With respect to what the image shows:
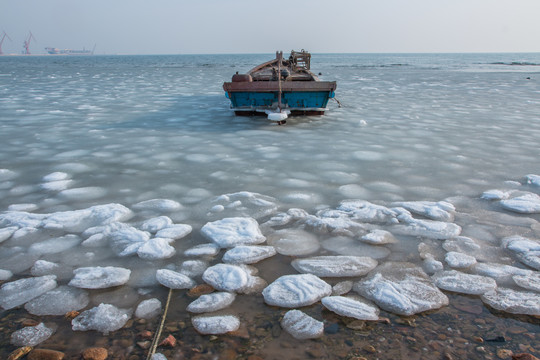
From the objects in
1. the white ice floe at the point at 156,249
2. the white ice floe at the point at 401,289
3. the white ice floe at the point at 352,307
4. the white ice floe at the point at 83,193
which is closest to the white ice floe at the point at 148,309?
the white ice floe at the point at 156,249

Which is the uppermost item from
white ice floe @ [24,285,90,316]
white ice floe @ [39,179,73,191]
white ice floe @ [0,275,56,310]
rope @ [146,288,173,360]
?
white ice floe @ [39,179,73,191]

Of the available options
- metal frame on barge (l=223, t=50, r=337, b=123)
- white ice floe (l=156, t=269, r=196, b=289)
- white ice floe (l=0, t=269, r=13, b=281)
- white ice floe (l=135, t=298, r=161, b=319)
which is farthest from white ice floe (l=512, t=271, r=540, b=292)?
metal frame on barge (l=223, t=50, r=337, b=123)

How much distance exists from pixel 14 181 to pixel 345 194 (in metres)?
3.00

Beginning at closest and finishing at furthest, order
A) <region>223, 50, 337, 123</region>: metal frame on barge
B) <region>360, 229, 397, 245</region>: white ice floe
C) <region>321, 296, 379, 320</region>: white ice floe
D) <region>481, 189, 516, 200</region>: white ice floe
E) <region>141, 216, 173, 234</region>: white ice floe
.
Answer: <region>321, 296, 379, 320</region>: white ice floe < <region>360, 229, 397, 245</region>: white ice floe < <region>141, 216, 173, 234</region>: white ice floe < <region>481, 189, 516, 200</region>: white ice floe < <region>223, 50, 337, 123</region>: metal frame on barge

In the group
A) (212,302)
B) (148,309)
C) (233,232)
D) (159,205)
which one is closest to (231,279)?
(212,302)

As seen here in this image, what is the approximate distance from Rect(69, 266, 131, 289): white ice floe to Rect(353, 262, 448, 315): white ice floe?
46.9 inches

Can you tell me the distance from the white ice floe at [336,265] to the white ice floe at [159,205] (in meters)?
1.17

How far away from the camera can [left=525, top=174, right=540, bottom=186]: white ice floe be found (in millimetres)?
3309

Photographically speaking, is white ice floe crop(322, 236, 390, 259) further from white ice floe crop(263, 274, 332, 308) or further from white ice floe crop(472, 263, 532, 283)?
white ice floe crop(472, 263, 532, 283)

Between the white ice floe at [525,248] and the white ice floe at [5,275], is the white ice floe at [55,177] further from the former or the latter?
the white ice floe at [525,248]

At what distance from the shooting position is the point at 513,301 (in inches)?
67.0

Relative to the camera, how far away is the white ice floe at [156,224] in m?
2.44

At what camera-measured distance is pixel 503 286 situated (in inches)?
71.9

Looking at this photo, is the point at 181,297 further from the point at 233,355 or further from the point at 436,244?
the point at 436,244
